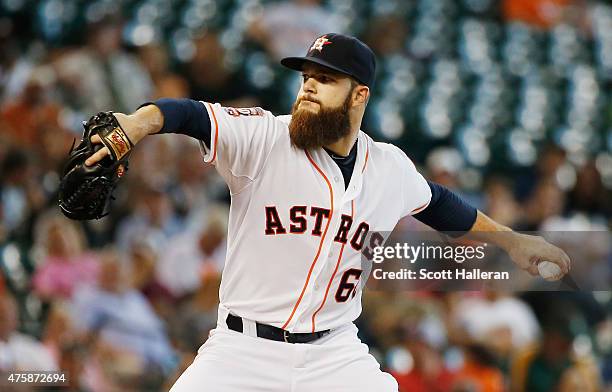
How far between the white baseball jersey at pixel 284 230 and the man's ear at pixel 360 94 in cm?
23

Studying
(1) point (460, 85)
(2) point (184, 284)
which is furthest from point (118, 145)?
A: (1) point (460, 85)

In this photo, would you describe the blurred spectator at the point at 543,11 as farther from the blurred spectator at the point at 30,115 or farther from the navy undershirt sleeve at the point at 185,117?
the navy undershirt sleeve at the point at 185,117

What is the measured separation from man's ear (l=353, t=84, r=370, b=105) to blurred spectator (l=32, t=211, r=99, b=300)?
2.61 m

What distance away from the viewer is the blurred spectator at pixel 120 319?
215 inches

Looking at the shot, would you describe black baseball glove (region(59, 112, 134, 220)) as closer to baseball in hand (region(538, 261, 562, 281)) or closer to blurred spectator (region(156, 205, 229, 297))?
baseball in hand (region(538, 261, 562, 281))

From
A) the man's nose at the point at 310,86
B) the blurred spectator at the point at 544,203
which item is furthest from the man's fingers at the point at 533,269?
the blurred spectator at the point at 544,203

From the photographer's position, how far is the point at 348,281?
11.3 feet

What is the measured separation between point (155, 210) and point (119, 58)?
1.12m

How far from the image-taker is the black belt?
3289 mm

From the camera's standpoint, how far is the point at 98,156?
2756 millimetres

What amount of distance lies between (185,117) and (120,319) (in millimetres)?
2772

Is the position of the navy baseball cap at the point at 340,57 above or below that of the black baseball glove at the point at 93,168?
above

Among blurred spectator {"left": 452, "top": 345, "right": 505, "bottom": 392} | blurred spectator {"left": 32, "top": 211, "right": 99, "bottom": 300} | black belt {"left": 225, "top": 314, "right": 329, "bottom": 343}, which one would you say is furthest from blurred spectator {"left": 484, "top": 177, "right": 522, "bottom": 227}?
black belt {"left": 225, "top": 314, "right": 329, "bottom": 343}

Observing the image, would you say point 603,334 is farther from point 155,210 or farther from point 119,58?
point 119,58
